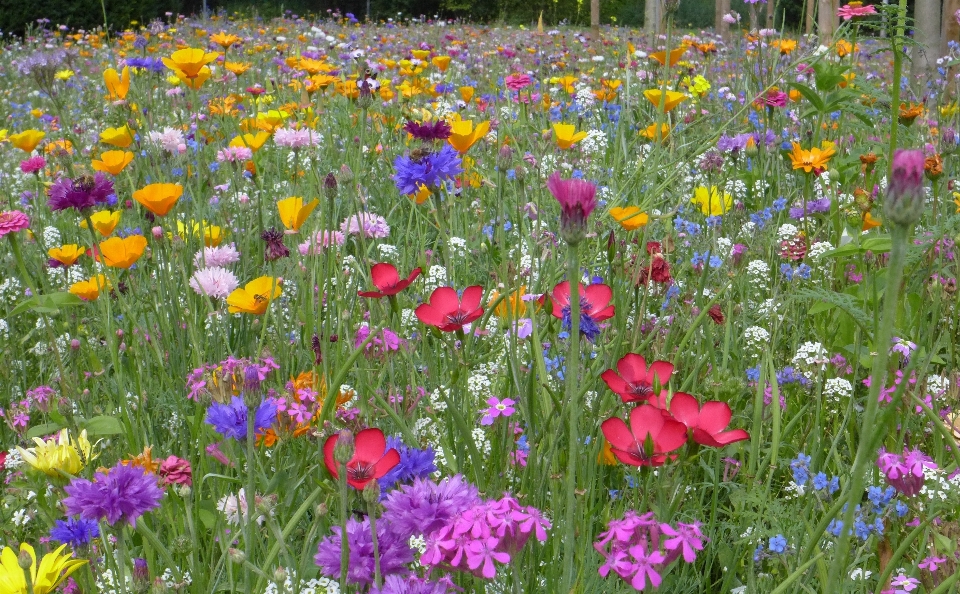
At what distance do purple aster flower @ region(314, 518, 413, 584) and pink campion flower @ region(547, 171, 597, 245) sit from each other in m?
0.39

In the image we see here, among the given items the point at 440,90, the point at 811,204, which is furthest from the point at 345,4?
the point at 811,204

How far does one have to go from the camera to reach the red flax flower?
34.7 inches

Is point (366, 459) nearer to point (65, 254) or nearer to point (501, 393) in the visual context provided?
point (501, 393)

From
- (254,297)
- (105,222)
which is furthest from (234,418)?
(105,222)

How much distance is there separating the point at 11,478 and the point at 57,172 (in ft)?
6.99

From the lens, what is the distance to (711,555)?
120cm

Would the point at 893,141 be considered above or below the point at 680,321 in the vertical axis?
above

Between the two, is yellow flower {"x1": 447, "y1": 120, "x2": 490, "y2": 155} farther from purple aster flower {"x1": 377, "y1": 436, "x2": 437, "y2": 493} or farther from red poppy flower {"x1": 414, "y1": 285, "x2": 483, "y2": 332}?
purple aster flower {"x1": 377, "y1": 436, "x2": 437, "y2": 493}

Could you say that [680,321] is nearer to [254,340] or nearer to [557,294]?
[557,294]

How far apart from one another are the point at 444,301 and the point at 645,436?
0.39 m

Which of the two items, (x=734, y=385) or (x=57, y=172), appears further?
(x=57, y=172)

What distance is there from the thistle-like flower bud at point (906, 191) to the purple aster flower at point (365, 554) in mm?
586

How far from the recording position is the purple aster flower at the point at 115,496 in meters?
0.91

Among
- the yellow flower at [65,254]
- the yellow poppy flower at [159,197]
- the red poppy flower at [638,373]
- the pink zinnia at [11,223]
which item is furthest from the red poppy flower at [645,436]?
the yellow flower at [65,254]
